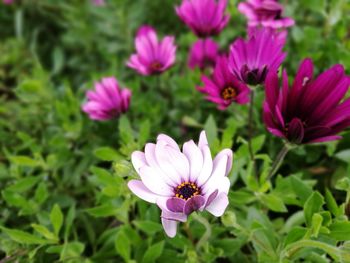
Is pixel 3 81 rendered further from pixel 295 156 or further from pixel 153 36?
pixel 295 156

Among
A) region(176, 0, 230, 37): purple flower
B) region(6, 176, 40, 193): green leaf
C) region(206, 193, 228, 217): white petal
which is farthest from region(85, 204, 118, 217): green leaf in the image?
region(176, 0, 230, 37): purple flower

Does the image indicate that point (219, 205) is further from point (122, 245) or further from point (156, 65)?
point (156, 65)

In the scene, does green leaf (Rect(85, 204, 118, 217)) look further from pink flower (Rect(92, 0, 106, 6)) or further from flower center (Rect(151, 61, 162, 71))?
pink flower (Rect(92, 0, 106, 6))

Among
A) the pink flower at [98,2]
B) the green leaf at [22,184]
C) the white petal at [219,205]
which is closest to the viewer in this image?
the white petal at [219,205]

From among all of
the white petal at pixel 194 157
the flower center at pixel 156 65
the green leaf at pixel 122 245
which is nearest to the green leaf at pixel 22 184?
the green leaf at pixel 122 245

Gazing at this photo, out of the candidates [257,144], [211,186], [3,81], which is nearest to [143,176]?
[211,186]

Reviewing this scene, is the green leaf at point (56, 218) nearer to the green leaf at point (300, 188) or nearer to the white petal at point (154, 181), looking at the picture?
the white petal at point (154, 181)

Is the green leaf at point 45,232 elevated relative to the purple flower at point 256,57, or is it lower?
lower
